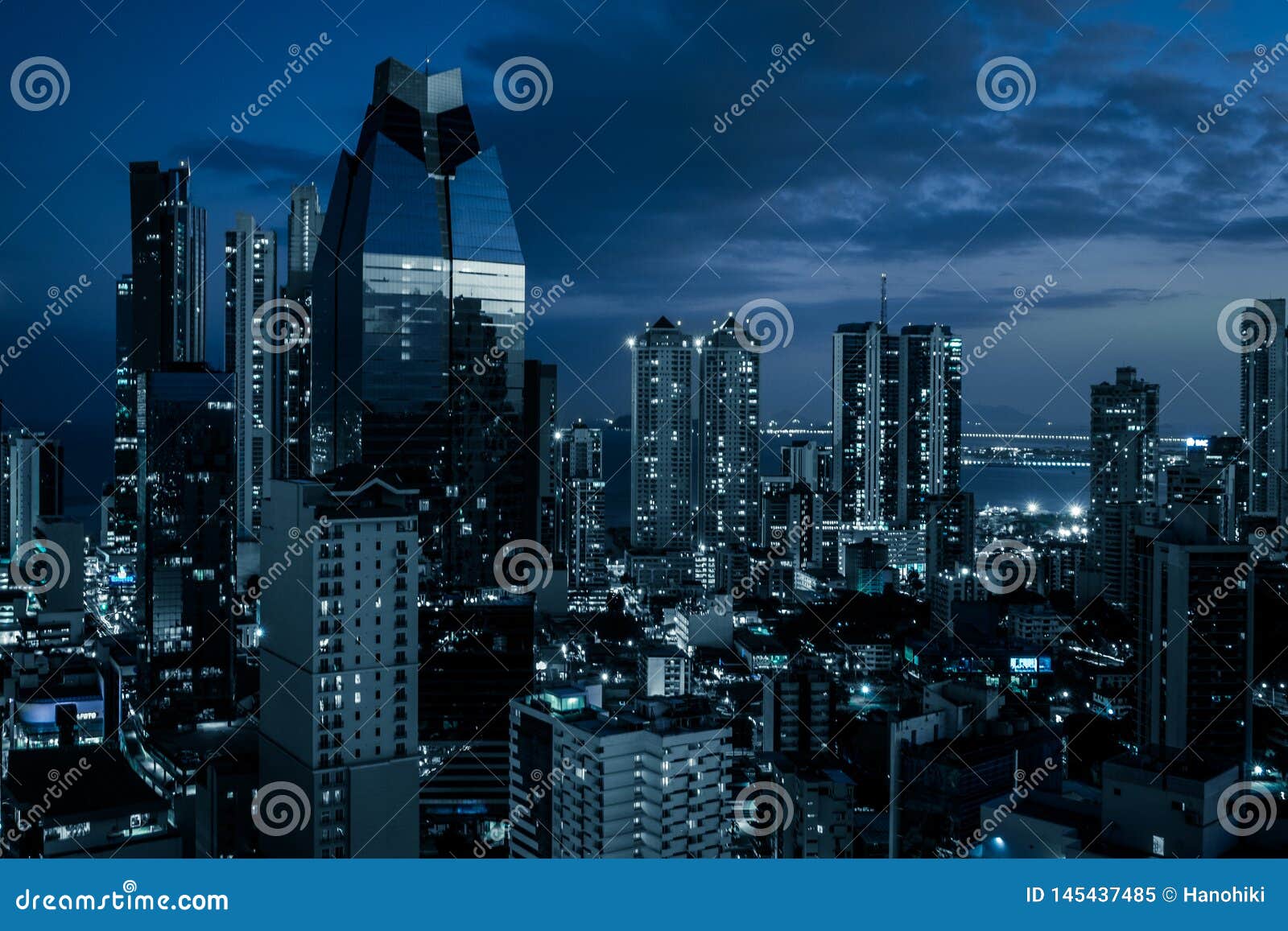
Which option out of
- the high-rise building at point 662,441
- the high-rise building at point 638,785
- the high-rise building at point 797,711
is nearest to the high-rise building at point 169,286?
the high-rise building at point 662,441

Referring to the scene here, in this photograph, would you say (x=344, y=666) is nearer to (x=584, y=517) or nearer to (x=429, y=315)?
(x=429, y=315)

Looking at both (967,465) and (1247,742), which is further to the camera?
(967,465)

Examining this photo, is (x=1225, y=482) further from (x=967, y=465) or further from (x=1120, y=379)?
(x=967, y=465)

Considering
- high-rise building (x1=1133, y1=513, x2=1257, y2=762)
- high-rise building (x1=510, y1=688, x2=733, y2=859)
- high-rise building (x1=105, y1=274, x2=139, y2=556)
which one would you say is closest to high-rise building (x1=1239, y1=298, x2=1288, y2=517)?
high-rise building (x1=1133, y1=513, x2=1257, y2=762)

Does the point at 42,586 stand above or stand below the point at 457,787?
above

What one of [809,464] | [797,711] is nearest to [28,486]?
[797,711]

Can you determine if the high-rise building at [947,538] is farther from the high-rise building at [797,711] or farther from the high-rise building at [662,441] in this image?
the high-rise building at [797,711]

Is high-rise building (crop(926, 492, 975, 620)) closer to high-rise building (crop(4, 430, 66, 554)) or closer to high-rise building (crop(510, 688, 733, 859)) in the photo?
high-rise building (crop(510, 688, 733, 859))
